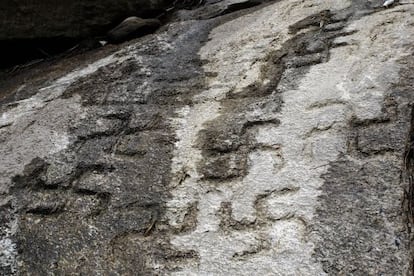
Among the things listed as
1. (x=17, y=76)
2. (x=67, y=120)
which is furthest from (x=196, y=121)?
Answer: (x=17, y=76)

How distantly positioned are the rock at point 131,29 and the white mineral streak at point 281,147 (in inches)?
22.4

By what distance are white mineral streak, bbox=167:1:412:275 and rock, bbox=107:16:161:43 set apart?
568 mm

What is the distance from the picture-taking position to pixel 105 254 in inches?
63.6

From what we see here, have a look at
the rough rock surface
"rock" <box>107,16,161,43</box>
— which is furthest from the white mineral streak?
"rock" <box>107,16,161,43</box>

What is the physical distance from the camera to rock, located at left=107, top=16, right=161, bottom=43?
3006 millimetres

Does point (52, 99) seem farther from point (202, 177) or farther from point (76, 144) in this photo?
point (202, 177)

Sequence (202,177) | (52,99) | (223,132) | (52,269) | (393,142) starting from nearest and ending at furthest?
(52,269)
(393,142)
(202,177)
(223,132)
(52,99)

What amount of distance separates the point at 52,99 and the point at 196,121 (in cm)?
71

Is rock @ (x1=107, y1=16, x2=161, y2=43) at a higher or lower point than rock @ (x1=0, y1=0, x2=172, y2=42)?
lower

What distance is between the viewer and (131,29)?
3.01 metres

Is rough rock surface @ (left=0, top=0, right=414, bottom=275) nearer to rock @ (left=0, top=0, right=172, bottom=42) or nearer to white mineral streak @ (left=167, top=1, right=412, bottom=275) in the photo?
white mineral streak @ (left=167, top=1, right=412, bottom=275)

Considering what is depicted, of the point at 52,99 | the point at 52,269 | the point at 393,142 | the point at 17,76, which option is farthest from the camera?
the point at 17,76

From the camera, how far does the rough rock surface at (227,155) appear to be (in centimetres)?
154

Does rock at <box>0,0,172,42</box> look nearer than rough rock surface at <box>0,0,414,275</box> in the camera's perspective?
No
